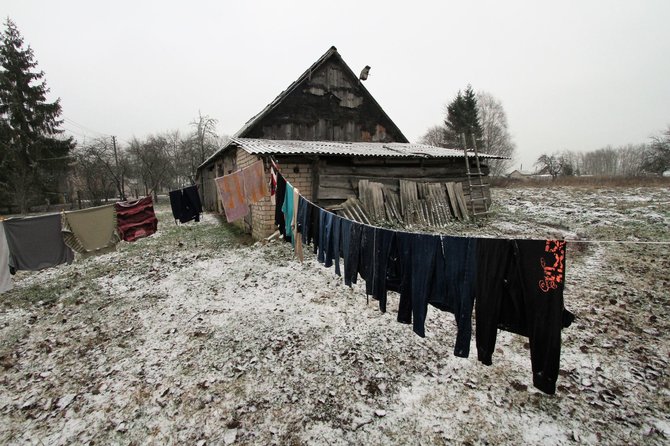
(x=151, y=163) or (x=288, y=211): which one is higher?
(x=151, y=163)

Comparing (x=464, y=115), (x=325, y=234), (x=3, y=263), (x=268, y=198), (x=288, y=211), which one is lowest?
(x=3, y=263)

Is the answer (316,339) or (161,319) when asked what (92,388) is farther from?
(316,339)

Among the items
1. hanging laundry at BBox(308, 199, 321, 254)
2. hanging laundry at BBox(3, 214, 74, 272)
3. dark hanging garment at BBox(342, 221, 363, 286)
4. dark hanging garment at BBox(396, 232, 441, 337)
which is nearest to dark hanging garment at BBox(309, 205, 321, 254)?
hanging laundry at BBox(308, 199, 321, 254)

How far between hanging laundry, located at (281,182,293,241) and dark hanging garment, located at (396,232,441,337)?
3.15m

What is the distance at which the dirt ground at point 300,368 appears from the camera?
2969 millimetres

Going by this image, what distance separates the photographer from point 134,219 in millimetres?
7312

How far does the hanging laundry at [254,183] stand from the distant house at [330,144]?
134 centimetres

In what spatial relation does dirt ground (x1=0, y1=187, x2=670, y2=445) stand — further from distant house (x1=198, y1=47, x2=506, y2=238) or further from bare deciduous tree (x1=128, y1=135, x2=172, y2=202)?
bare deciduous tree (x1=128, y1=135, x2=172, y2=202)

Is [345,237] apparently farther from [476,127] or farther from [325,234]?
[476,127]

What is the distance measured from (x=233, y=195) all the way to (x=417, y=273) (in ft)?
20.6

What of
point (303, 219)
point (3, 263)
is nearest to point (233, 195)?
point (303, 219)

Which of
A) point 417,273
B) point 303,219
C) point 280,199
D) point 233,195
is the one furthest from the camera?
point 233,195

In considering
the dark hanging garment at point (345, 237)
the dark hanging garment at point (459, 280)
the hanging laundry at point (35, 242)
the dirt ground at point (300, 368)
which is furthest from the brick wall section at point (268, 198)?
the dark hanging garment at point (459, 280)

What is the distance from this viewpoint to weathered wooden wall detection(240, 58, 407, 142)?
11.6m
